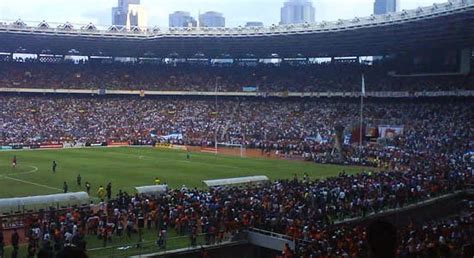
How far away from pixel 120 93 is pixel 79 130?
39.5 ft

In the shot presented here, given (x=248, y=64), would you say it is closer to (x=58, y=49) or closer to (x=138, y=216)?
(x=58, y=49)

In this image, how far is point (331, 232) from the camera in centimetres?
2228

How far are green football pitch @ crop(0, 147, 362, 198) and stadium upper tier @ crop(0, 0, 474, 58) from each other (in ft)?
54.5

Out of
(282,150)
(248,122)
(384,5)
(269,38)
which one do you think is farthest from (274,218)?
(384,5)

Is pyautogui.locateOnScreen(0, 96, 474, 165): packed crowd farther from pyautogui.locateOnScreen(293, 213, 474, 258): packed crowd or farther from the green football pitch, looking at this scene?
pyautogui.locateOnScreen(293, 213, 474, 258): packed crowd

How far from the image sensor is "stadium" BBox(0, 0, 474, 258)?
24312 millimetres

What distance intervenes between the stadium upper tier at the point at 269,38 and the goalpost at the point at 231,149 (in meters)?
13.8

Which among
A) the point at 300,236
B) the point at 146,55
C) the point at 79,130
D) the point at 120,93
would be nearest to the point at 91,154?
the point at 79,130

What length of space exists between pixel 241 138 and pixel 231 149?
5151 mm

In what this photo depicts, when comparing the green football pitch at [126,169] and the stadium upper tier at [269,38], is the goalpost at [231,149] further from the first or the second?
the stadium upper tier at [269,38]

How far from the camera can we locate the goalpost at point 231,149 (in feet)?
210

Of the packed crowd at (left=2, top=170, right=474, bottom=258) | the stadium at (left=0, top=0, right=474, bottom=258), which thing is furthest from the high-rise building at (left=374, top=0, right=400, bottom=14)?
the packed crowd at (left=2, top=170, right=474, bottom=258)

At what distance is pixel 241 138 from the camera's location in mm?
72250

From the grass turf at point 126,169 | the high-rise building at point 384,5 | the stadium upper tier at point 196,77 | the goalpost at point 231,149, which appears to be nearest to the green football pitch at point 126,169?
the grass turf at point 126,169
